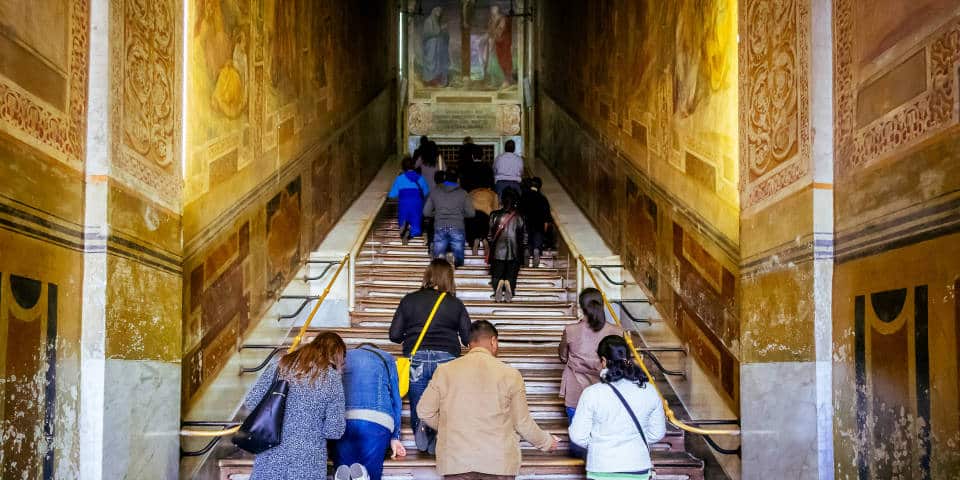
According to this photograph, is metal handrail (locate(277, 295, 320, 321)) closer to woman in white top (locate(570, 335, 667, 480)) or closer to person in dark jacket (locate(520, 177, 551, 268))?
person in dark jacket (locate(520, 177, 551, 268))

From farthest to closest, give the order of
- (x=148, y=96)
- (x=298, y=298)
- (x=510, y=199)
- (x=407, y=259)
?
(x=407, y=259), (x=510, y=199), (x=298, y=298), (x=148, y=96)

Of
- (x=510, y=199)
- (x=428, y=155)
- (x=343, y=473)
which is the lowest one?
(x=343, y=473)

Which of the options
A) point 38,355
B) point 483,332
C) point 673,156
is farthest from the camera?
point 673,156

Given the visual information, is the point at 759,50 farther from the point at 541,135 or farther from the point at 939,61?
the point at 541,135

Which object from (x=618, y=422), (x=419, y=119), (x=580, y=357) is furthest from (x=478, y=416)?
(x=419, y=119)

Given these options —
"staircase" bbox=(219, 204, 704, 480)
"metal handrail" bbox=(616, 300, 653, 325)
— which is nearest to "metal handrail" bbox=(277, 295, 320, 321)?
"staircase" bbox=(219, 204, 704, 480)

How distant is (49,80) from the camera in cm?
454

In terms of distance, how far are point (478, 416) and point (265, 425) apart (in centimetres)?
101

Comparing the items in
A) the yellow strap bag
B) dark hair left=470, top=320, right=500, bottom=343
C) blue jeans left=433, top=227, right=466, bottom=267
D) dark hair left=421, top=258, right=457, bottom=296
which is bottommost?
the yellow strap bag

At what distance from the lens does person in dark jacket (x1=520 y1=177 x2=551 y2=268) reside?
1032 centimetres

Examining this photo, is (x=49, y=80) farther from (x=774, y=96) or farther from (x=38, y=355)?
(x=774, y=96)

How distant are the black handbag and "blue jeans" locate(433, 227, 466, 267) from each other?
5.49 meters

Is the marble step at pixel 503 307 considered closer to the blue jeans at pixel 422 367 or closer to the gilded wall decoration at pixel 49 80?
the blue jeans at pixel 422 367

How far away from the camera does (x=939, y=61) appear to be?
4.13 meters
